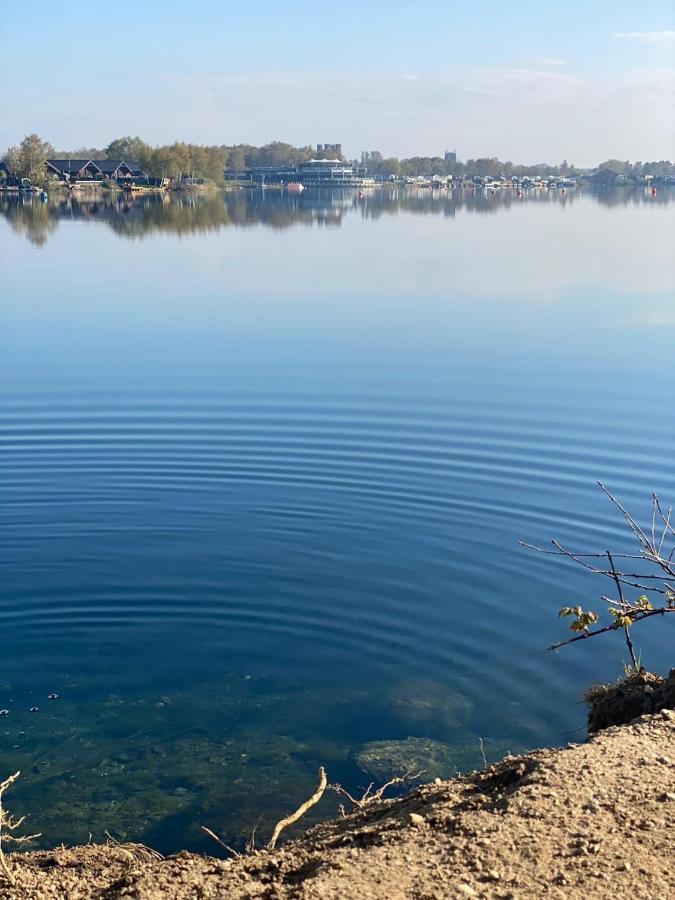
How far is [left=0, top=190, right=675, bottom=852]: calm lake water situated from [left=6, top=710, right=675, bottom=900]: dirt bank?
164cm

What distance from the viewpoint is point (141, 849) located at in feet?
22.8

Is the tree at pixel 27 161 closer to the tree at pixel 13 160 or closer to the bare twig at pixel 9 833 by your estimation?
the tree at pixel 13 160

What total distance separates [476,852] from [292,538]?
27.6 feet

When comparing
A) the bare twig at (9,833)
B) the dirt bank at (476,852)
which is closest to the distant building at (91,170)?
the bare twig at (9,833)

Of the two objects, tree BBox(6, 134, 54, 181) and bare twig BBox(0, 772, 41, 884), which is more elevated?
tree BBox(6, 134, 54, 181)

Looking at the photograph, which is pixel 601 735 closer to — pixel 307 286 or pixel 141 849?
pixel 141 849

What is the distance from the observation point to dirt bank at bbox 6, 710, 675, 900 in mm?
5250

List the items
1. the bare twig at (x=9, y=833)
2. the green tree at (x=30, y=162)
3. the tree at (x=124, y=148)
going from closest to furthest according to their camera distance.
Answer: the bare twig at (x=9, y=833) → the green tree at (x=30, y=162) → the tree at (x=124, y=148)

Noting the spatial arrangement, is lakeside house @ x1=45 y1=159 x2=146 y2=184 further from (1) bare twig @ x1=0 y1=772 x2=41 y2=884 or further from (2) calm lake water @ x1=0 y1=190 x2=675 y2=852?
(1) bare twig @ x1=0 y1=772 x2=41 y2=884

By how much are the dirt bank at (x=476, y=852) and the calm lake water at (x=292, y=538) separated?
1.64 metres

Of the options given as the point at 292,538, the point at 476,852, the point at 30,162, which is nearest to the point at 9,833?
the point at 476,852

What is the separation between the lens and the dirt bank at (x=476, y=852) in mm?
5250

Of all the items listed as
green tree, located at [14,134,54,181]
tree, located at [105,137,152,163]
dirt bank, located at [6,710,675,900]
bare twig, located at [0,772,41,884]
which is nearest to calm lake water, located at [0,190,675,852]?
bare twig, located at [0,772,41,884]

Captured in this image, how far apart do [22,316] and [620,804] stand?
28.1m
